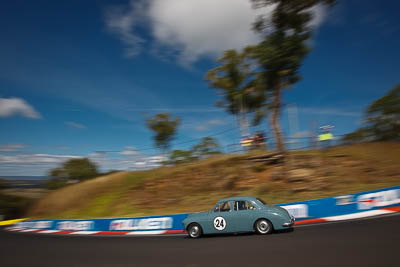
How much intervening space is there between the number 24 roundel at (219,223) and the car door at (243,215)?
1.53 ft

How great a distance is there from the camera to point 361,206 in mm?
11289

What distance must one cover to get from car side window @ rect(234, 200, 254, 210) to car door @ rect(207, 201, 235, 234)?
238mm

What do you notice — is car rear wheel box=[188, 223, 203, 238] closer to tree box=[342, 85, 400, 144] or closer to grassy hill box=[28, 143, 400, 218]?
grassy hill box=[28, 143, 400, 218]

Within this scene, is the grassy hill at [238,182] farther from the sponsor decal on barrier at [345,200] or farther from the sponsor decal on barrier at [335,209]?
the sponsor decal on barrier at [345,200]

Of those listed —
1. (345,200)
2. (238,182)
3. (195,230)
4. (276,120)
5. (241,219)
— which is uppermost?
(276,120)

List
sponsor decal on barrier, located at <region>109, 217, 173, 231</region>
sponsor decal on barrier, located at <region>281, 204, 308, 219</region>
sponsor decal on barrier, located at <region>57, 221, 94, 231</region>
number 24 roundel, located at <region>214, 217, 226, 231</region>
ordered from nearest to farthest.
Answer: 1. number 24 roundel, located at <region>214, 217, 226, 231</region>
2. sponsor decal on barrier, located at <region>281, 204, 308, 219</region>
3. sponsor decal on barrier, located at <region>109, 217, 173, 231</region>
4. sponsor decal on barrier, located at <region>57, 221, 94, 231</region>

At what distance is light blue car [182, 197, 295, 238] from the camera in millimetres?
9414

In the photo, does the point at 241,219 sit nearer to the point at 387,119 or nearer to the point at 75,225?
the point at 75,225

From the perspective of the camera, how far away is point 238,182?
73.0 feet

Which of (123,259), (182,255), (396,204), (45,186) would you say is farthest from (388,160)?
(45,186)

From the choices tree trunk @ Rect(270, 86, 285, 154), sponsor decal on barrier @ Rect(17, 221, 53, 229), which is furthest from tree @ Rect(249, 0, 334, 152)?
sponsor decal on barrier @ Rect(17, 221, 53, 229)

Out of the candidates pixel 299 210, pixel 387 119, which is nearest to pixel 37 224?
pixel 299 210

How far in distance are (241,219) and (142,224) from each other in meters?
7.48

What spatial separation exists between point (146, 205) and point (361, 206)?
54.2ft
